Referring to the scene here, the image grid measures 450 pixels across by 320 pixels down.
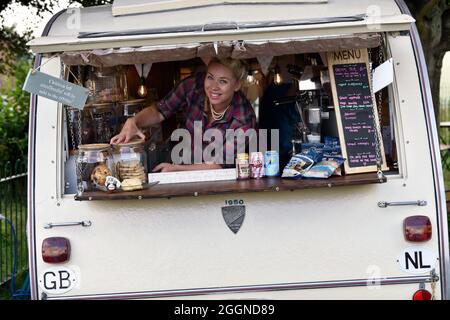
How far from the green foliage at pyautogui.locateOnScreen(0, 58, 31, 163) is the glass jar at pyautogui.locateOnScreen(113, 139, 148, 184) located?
6.61m

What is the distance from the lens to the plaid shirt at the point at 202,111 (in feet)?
16.9

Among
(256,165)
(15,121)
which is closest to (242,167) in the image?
(256,165)

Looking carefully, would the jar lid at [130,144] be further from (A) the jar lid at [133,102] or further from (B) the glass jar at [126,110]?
(A) the jar lid at [133,102]

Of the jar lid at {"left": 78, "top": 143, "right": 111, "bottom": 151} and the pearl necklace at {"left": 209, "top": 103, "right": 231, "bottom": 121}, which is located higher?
the pearl necklace at {"left": 209, "top": 103, "right": 231, "bottom": 121}

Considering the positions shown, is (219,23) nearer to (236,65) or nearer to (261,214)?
(236,65)

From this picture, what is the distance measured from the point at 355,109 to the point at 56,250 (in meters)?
1.98

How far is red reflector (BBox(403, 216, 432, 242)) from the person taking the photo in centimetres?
459

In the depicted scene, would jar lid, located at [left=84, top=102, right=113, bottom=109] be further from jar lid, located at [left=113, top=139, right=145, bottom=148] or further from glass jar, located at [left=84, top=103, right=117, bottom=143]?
jar lid, located at [left=113, top=139, right=145, bottom=148]

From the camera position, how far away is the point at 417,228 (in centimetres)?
459

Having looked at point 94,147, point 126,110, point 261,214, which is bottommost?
point 261,214

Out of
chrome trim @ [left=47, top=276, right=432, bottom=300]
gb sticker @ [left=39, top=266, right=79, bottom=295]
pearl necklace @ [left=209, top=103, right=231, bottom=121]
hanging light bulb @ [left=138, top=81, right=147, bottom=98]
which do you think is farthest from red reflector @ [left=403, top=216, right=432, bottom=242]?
hanging light bulb @ [left=138, top=81, right=147, bottom=98]
